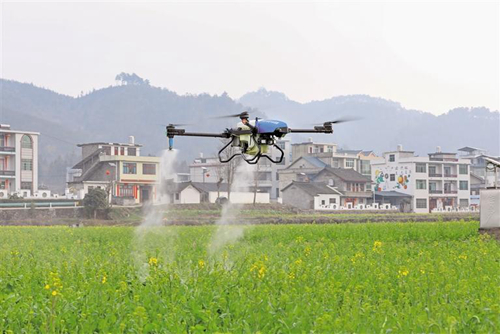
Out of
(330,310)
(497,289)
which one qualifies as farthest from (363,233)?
(330,310)

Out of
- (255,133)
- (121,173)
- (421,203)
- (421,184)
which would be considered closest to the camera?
(255,133)

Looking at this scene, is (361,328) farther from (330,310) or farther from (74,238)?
(74,238)

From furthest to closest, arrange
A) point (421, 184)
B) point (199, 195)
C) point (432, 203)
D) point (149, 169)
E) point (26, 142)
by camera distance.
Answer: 1. point (432, 203)
2. point (421, 184)
3. point (199, 195)
4. point (26, 142)
5. point (149, 169)

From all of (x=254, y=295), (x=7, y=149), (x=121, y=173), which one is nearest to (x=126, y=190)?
(x=121, y=173)

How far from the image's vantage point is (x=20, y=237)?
103 feet

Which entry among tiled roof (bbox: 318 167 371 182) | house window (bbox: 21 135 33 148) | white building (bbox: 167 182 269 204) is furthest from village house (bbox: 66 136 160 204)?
tiled roof (bbox: 318 167 371 182)

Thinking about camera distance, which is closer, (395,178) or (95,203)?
(95,203)

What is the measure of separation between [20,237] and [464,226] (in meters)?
20.0

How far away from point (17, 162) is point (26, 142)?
10.2ft

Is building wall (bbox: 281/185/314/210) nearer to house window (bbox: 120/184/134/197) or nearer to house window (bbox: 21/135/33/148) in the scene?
house window (bbox: 120/184/134/197)

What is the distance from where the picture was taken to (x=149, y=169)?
78250mm

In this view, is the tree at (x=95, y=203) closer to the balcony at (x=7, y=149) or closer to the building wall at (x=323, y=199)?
the balcony at (x=7, y=149)

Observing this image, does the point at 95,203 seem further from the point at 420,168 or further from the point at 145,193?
the point at 420,168

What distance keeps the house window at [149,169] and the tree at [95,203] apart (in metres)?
15.7
